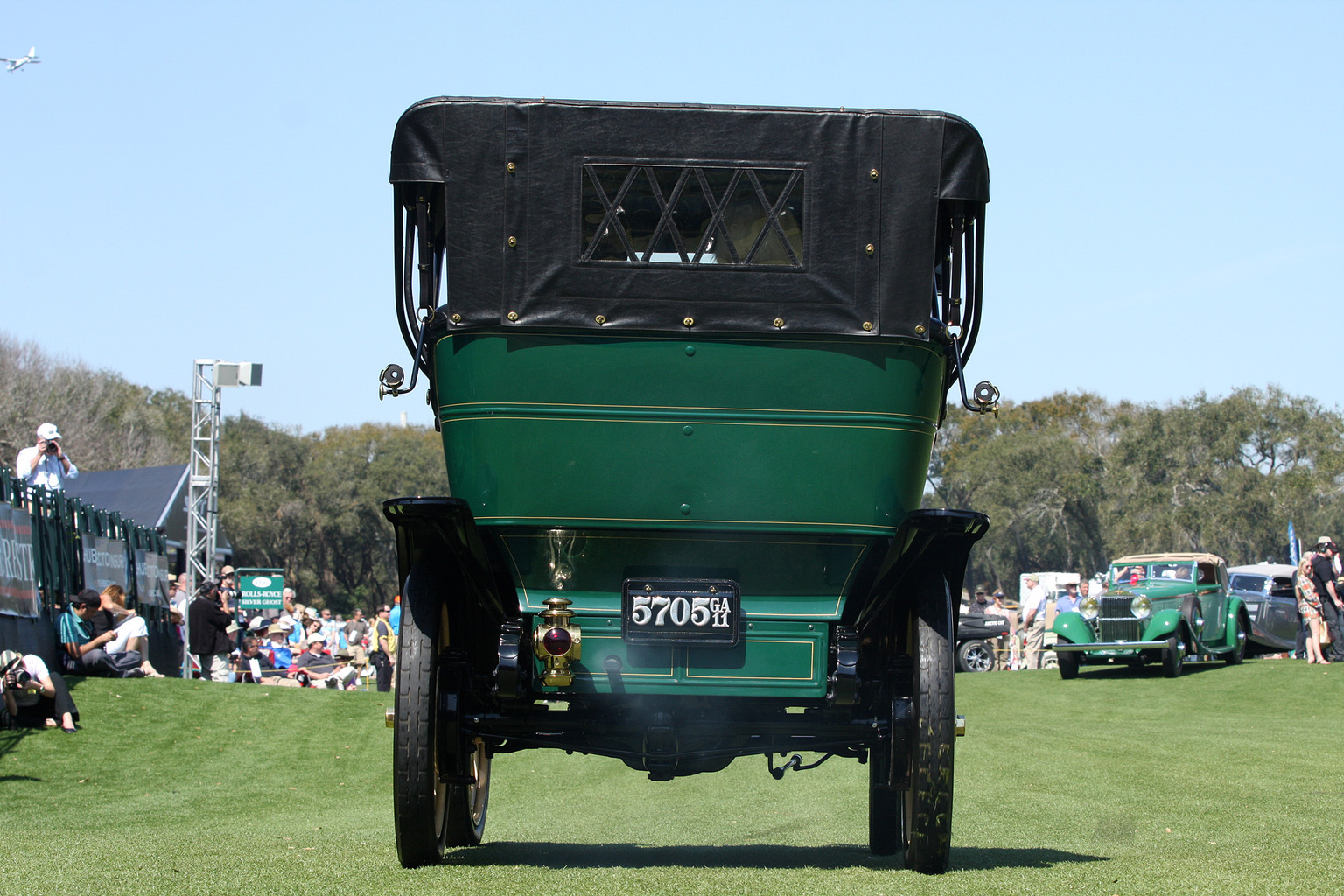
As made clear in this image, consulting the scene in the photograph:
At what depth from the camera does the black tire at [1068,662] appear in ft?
72.3

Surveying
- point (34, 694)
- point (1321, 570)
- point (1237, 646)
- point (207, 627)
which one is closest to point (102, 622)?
point (34, 694)

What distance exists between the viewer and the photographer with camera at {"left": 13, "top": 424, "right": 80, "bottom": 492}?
49.3ft

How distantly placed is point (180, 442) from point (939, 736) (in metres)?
63.9

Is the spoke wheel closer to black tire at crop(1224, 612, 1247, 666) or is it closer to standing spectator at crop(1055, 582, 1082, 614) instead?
black tire at crop(1224, 612, 1247, 666)

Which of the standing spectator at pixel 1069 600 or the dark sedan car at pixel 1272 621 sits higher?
the standing spectator at pixel 1069 600

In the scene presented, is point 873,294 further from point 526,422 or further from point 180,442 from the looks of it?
point 180,442

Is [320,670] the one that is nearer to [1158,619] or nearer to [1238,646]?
[1158,619]

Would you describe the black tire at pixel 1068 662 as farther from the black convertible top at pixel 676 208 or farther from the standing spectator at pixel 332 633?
the black convertible top at pixel 676 208

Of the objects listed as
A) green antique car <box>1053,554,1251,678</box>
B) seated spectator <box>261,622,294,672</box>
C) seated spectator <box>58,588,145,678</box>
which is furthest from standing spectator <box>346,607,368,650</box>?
green antique car <box>1053,554,1251,678</box>

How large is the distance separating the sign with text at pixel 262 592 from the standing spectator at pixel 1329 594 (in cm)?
2246

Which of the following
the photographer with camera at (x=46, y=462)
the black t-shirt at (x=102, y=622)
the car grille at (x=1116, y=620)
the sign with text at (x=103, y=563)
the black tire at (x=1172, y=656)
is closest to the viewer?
the photographer with camera at (x=46, y=462)

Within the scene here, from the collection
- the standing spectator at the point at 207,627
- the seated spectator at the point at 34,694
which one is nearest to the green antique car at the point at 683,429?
the seated spectator at the point at 34,694

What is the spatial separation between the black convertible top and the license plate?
101 cm

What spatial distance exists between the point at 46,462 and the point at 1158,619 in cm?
1563
